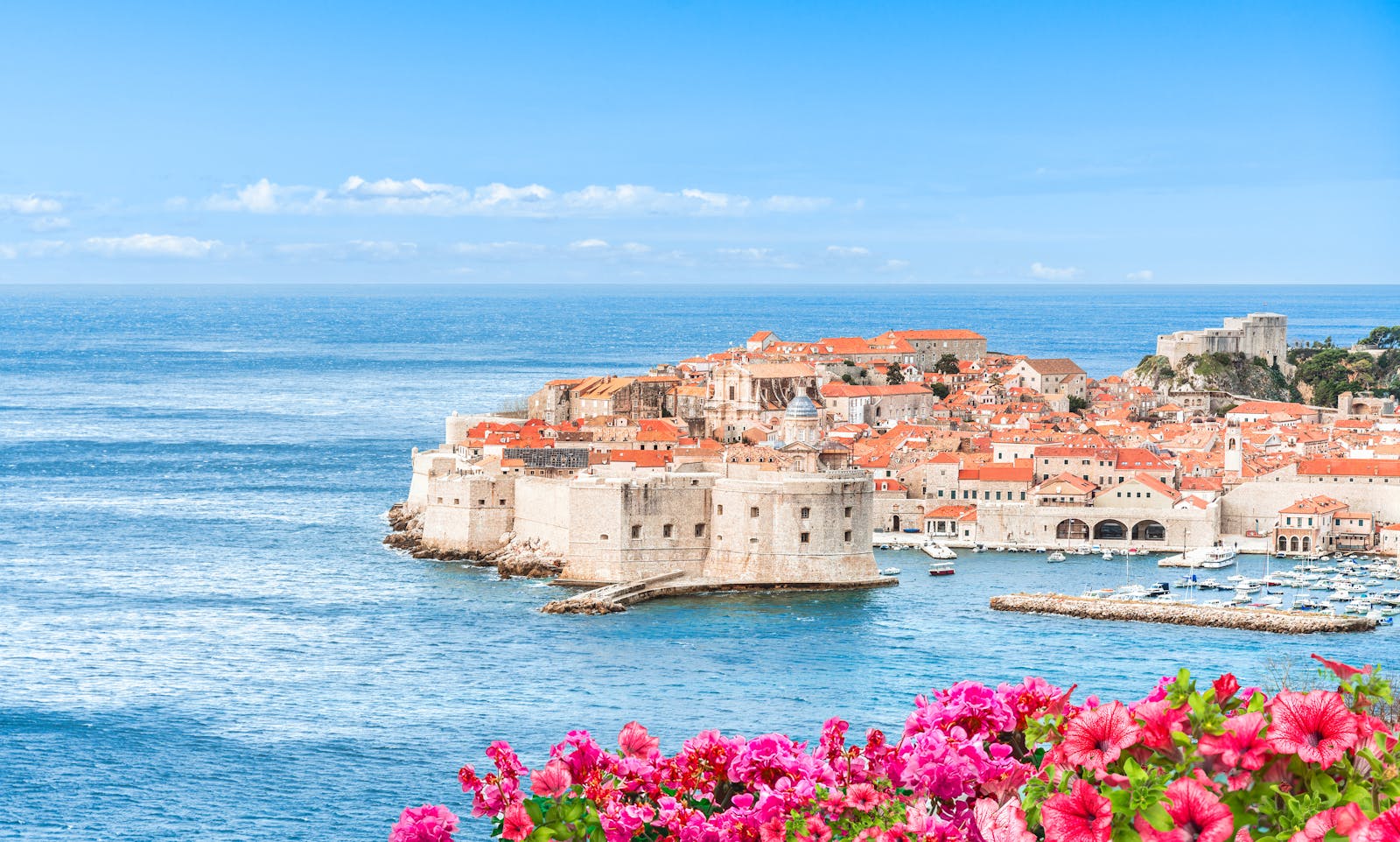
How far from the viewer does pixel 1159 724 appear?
4844 millimetres

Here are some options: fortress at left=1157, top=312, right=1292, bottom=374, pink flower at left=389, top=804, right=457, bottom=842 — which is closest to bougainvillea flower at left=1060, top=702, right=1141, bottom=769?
pink flower at left=389, top=804, right=457, bottom=842

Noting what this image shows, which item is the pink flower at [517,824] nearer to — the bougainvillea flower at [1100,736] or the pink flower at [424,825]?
the pink flower at [424,825]

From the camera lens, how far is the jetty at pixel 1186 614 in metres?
29.6

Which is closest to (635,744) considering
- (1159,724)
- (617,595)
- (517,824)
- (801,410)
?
(517,824)

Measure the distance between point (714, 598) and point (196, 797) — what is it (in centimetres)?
1368

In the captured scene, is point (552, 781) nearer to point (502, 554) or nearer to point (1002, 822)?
point (1002, 822)

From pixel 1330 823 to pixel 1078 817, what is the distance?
1.88ft

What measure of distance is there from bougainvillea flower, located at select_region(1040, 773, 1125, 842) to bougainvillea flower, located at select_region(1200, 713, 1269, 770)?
0.38 metres

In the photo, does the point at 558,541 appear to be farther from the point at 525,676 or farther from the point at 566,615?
the point at 525,676

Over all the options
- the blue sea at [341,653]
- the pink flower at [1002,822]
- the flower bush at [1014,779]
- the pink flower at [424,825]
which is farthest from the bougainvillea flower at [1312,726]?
the blue sea at [341,653]

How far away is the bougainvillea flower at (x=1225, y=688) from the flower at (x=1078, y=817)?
2.03 ft

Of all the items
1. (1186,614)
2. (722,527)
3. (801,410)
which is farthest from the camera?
(801,410)

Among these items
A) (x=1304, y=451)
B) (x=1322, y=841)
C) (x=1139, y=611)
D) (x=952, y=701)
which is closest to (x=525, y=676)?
(x=1139, y=611)

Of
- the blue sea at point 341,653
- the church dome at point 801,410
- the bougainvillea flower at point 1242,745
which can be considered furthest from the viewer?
the church dome at point 801,410
